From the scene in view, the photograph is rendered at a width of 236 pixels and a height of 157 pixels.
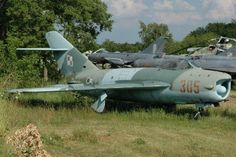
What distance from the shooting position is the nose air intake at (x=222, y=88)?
12.6m

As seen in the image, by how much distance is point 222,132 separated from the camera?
10.9 metres

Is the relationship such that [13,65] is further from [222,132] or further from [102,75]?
[222,132]

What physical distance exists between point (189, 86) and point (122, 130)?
3135 millimetres

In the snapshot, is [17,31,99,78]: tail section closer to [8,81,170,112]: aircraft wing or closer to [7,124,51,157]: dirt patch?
[8,81,170,112]: aircraft wing

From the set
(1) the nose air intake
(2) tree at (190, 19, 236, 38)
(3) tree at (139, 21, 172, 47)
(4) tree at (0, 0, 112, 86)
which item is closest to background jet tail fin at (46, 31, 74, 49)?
(4) tree at (0, 0, 112, 86)

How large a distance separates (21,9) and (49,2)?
2.11m

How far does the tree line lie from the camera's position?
2219cm

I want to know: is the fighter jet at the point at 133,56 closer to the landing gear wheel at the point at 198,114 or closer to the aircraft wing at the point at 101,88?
the aircraft wing at the point at 101,88

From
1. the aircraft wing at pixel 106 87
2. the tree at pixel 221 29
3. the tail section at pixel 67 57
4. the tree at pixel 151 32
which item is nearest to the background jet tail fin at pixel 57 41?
the tail section at pixel 67 57

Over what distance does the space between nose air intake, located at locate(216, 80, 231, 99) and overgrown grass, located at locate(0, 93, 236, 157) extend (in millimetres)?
598

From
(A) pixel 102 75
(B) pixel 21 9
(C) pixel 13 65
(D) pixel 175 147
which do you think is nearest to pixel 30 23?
(B) pixel 21 9

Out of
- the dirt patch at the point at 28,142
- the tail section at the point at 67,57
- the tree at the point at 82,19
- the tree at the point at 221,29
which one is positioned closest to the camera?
the dirt patch at the point at 28,142

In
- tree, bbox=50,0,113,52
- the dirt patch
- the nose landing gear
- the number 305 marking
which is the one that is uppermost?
tree, bbox=50,0,113,52

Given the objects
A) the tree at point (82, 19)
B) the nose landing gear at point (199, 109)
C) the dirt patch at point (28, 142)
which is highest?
the tree at point (82, 19)
